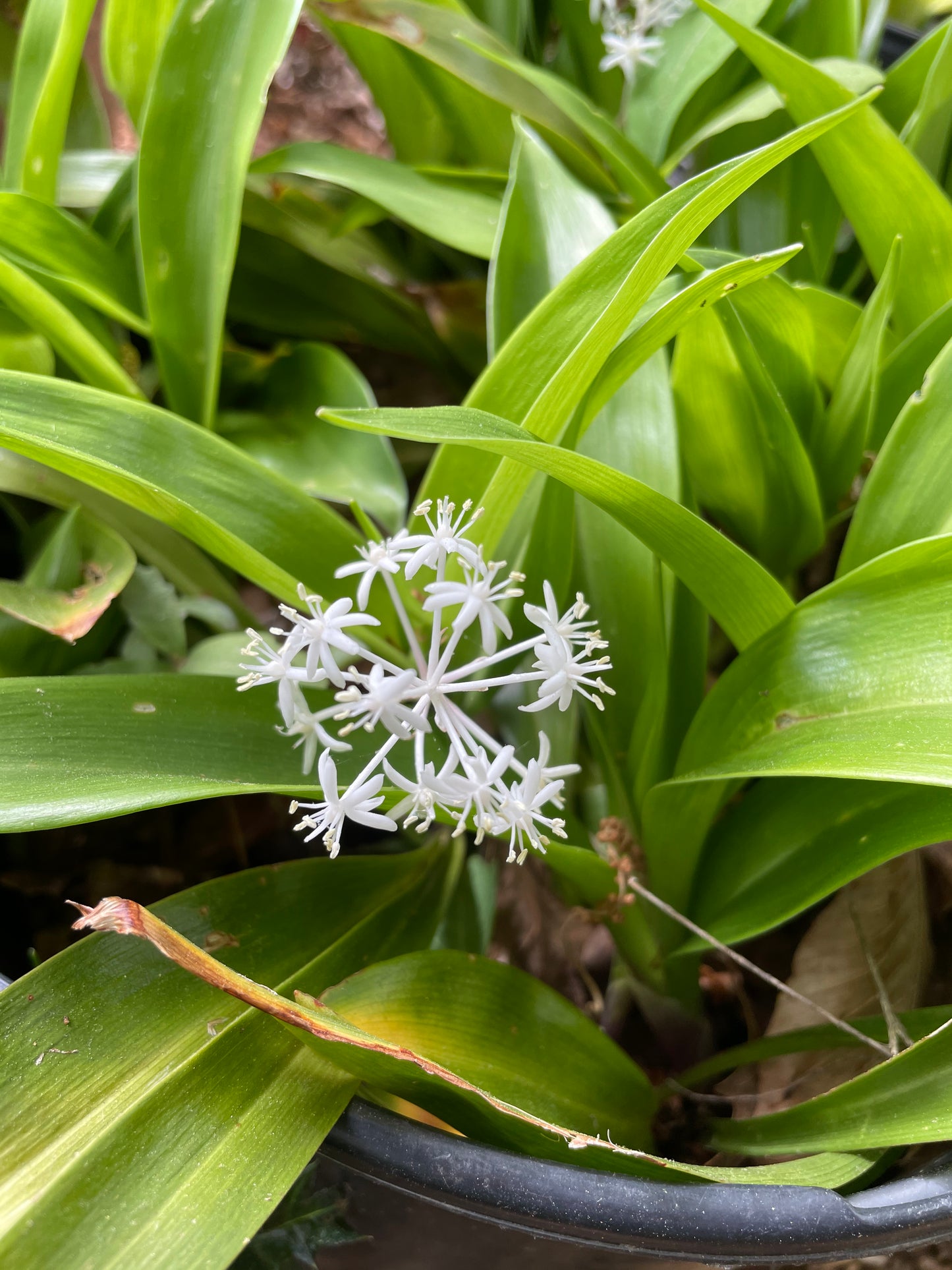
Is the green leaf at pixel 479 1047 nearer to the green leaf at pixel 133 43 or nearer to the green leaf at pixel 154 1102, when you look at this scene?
the green leaf at pixel 154 1102

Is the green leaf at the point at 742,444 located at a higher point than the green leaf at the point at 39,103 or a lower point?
lower

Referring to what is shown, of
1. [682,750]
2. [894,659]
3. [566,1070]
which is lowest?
[566,1070]

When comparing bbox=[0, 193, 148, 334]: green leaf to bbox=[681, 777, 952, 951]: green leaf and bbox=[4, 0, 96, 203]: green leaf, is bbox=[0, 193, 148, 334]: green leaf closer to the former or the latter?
bbox=[4, 0, 96, 203]: green leaf

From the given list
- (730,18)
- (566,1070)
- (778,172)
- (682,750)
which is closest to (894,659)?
(682,750)

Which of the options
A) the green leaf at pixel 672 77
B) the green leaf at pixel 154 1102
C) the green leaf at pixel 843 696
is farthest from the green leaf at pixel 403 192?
the green leaf at pixel 154 1102

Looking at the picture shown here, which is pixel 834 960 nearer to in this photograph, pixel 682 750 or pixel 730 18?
pixel 682 750

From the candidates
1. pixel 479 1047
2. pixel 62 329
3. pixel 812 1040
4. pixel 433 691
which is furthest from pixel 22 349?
pixel 812 1040
